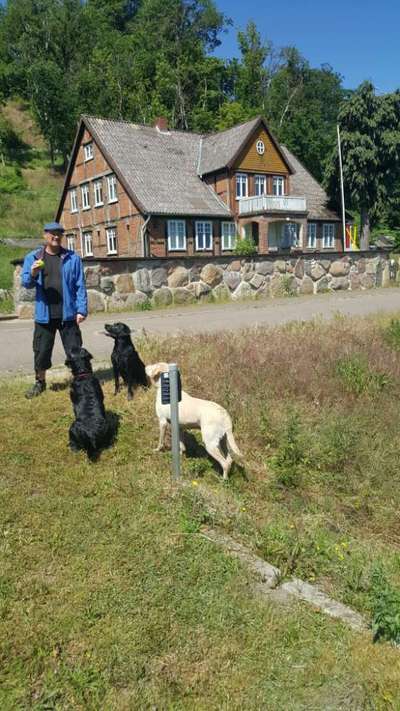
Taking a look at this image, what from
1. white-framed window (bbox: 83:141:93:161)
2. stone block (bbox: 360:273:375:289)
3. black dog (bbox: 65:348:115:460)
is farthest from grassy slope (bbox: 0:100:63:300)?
black dog (bbox: 65:348:115:460)

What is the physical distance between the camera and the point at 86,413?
523cm

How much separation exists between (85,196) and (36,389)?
31.9 m

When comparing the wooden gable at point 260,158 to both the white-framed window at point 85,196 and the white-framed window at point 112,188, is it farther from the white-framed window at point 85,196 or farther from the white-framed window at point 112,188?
the white-framed window at point 85,196

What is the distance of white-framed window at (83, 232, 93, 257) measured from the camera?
36.4 metres

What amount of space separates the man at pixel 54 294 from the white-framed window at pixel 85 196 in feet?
102

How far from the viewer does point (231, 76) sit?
6412 centimetres

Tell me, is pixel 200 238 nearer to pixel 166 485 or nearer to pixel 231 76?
pixel 166 485

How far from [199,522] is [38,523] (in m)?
1.21

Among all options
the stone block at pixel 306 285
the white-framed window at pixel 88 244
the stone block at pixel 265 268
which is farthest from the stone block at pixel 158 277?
the white-framed window at pixel 88 244

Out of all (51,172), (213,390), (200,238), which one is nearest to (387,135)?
(200,238)

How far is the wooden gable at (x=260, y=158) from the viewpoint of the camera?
1374 inches

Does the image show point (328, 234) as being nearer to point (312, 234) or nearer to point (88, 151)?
point (312, 234)

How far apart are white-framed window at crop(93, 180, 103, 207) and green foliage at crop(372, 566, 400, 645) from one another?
33.4m

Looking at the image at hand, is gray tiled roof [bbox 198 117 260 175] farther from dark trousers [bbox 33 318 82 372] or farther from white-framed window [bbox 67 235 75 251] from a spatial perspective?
dark trousers [bbox 33 318 82 372]
